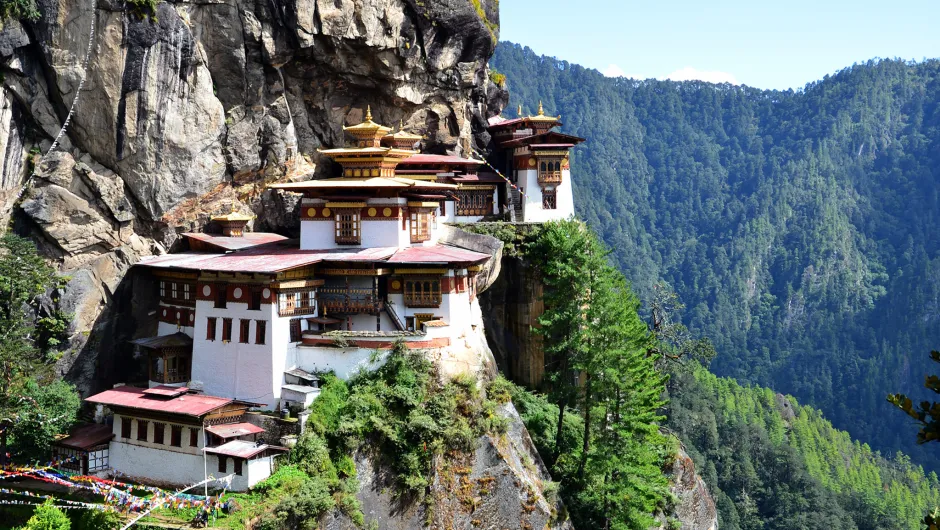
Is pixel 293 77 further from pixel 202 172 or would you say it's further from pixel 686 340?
pixel 686 340

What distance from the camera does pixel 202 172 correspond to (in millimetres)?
42750

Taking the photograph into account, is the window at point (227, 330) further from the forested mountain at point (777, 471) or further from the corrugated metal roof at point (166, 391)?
the forested mountain at point (777, 471)

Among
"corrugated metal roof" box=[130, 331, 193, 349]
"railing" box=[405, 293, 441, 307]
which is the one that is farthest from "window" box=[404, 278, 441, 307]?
"corrugated metal roof" box=[130, 331, 193, 349]

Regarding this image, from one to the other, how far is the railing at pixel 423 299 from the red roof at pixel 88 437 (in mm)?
11779

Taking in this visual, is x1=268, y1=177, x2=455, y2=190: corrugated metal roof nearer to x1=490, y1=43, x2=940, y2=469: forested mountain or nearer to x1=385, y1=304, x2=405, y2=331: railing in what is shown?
x1=385, y1=304, x2=405, y2=331: railing

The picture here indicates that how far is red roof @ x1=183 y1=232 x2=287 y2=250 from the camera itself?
133 ft

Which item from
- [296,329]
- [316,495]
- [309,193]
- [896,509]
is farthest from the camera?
[896,509]

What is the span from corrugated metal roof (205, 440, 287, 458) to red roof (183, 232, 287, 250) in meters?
9.51

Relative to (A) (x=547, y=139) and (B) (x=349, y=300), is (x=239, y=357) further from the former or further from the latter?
(A) (x=547, y=139)

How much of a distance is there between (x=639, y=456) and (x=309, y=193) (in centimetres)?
1740

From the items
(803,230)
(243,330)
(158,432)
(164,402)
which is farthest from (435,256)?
(803,230)

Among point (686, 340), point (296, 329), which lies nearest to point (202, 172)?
point (296, 329)

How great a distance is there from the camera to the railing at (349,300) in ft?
127

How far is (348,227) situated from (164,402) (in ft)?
33.6
